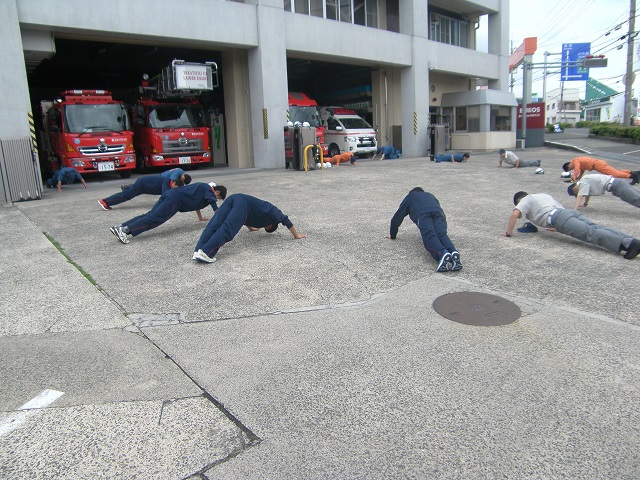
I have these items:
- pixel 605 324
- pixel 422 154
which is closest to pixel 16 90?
pixel 605 324

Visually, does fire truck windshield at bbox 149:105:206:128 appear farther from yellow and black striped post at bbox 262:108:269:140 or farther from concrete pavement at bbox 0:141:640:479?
concrete pavement at bbox 0:141:640:479

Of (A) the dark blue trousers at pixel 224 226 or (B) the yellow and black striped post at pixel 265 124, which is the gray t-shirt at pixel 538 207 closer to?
(A) the dark blue trousers at pixel 224 226

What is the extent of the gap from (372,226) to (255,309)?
13.2 ft

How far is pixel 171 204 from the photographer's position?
8016 millimetres

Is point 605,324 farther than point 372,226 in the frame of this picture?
No

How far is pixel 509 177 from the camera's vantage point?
618 inches

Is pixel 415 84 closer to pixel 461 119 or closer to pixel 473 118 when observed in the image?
pixel 473 118

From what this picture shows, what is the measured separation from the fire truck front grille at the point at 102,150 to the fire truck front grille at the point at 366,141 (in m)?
11.5

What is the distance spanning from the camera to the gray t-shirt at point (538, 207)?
7602mm

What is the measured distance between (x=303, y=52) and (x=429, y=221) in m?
16.7

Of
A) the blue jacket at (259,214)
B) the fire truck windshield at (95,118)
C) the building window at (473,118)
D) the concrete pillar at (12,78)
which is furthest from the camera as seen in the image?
the building window at (473,118)

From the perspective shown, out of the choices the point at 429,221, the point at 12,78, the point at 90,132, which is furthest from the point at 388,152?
the point at 429,221

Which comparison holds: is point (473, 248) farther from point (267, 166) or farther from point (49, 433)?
point (267, 166)

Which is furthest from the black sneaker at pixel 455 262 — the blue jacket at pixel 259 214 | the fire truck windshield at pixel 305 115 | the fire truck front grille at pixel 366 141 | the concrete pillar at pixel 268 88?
the fire truck front grille at pixel 366 141
